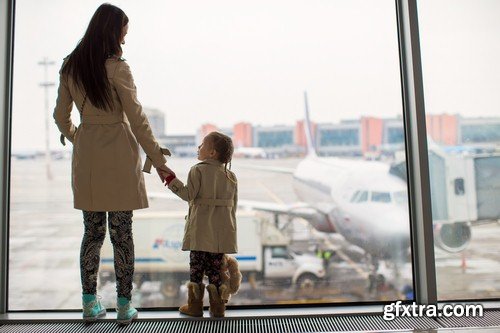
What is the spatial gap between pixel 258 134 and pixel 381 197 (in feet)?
2.26

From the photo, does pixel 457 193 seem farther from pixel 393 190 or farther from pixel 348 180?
pixel 348 180

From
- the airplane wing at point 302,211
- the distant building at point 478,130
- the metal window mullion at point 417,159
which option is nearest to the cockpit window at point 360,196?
the airplane wing at point 302,211

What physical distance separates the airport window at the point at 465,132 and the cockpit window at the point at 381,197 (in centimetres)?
23

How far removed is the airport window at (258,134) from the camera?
2.26 metres

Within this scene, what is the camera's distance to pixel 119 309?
6.33ft

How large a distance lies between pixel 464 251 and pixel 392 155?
1.96ft

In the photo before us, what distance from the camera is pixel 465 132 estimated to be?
2.30 meters

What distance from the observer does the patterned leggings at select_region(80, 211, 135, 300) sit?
1866 mm

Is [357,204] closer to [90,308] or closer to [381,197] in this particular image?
[381,197]

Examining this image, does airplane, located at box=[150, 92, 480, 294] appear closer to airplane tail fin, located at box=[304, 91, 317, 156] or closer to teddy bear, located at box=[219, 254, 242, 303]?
airplane tail fin, located at box=[304, 91, 317, 156]

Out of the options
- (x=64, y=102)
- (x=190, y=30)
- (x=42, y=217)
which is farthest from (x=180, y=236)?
(x=190, y=30)

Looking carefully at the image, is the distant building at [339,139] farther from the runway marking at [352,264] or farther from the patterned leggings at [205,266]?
the patterned leggings at [205,266]

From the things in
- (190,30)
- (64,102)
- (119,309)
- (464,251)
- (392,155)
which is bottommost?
(119,309)

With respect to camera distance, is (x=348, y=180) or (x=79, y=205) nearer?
(x=79, y=205)
